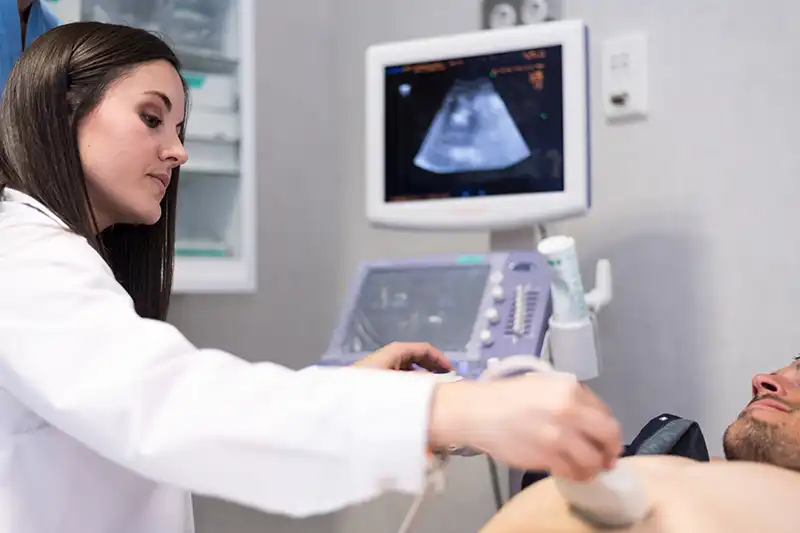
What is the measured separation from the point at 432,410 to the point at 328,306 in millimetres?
1875

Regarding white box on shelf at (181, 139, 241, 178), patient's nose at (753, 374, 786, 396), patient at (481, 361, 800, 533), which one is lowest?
patient at (481, 361, 800, 533)

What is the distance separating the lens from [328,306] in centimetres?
247

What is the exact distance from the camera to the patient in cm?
78

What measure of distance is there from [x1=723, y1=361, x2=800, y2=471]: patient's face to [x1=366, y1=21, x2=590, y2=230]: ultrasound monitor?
46 cm

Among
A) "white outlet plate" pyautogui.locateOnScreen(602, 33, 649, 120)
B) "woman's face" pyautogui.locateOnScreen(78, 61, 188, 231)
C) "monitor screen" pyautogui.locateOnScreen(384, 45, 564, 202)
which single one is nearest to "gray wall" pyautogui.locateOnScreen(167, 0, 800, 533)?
"white outlet plate" pyautogui.locateOnScreen(602, 33, 649, 120)

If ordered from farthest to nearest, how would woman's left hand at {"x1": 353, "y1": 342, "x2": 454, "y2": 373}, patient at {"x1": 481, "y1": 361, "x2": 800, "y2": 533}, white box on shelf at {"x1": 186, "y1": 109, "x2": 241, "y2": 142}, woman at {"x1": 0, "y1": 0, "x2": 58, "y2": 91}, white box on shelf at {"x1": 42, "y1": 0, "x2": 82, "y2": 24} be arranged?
white box on shelf at {"x1": 186, "y1": 109, "x2": 241, "y2": 142}, white box on shelf at {"x1": 42, "y1": 0, "x2": 82, "y2": 24}, woman at {"x1": 0, "y1": 0, "x2": 58, "y2": 91}, woman's left hand at {"x1": 353, "y1": 342, "x2": 454, "y2": 373}, patient at {"x1": 481, "y1": 361, "x2": 800, "y2": 533}

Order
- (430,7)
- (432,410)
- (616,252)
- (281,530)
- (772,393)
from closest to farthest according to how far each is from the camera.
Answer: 1. (432,410)
2. (772,393)
3. (616,252)
4. (430,7)
5. (281,530)

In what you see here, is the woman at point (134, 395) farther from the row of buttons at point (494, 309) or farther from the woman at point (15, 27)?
the row of buttons at point (494, 309)

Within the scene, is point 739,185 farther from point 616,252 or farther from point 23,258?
point 23,258

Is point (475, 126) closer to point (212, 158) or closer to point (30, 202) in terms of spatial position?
point (212, 158)

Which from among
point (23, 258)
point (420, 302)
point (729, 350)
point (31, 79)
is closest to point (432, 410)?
point (23, 258)

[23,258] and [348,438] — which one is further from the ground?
[23,258]

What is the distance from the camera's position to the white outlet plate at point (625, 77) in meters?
1.72

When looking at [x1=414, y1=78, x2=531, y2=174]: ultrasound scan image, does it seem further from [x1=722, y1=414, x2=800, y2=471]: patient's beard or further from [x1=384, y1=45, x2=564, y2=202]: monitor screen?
[x1=722, y1=414, x2=800, y2=471]: patient's beard
